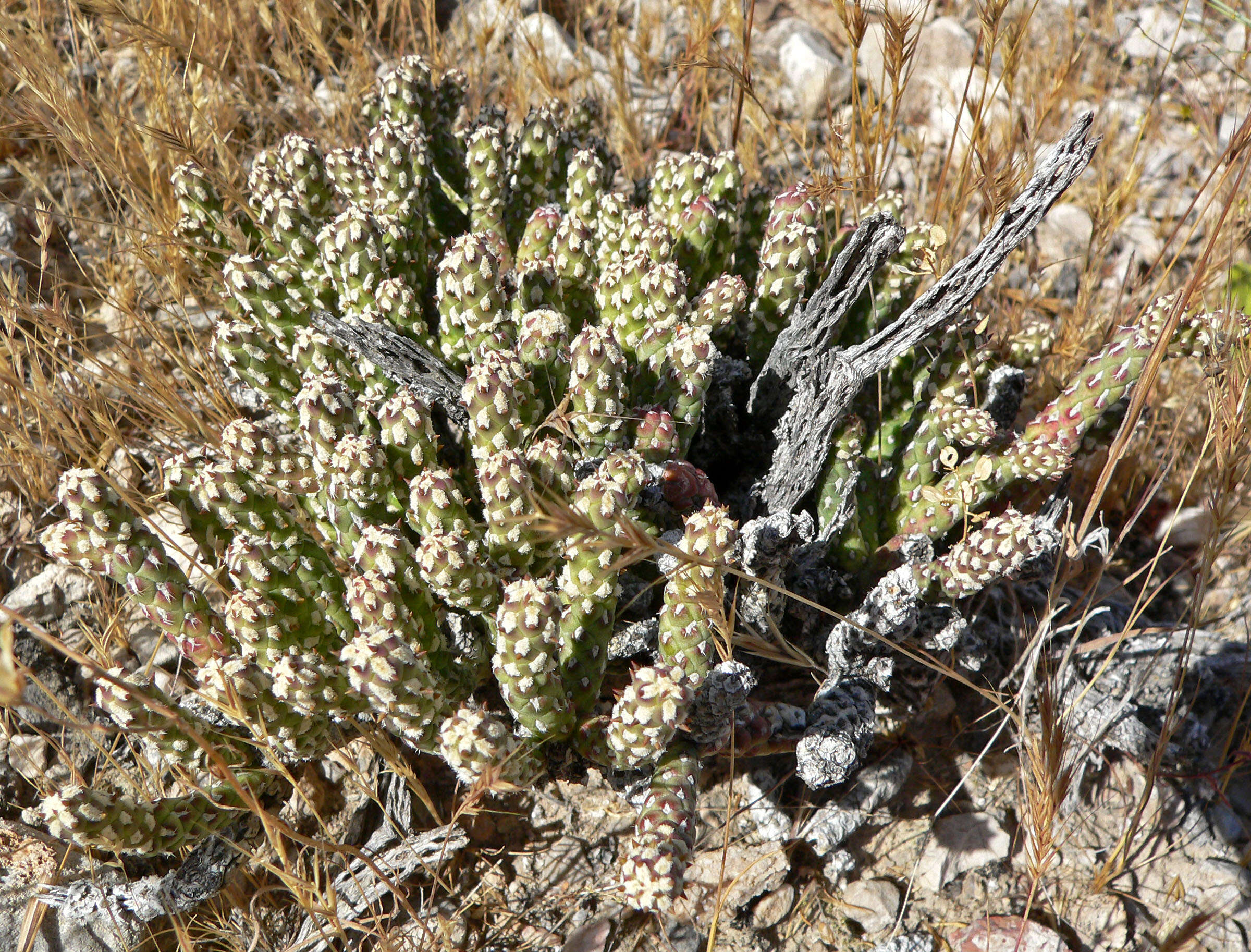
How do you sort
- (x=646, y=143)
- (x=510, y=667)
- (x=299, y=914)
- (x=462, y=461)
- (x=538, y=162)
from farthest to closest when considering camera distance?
(x=646, y=143) → (x=538, y=162) → (x=462, y=461) → (x=299, y=914) → (x=510, y=667)

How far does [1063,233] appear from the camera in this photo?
13.0ft

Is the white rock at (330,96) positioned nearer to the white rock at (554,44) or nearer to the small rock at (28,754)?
the white rock at (554,44)

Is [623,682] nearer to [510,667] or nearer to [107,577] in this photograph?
[510,667]

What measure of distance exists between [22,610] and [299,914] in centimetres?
134

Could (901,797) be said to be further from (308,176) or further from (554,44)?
(554,44)

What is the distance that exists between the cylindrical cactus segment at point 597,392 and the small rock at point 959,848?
1.41 meters

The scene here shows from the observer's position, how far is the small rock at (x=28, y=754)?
2.33 metres

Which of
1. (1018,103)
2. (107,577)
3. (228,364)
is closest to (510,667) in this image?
(228,364)

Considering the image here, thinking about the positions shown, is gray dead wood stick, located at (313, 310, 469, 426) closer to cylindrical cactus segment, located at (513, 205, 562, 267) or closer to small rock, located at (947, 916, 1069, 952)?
cylindrical cactus segment, located at (513, 205, 562, 267)

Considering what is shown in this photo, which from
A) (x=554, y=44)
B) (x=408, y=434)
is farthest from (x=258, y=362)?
(x=554, y=44)

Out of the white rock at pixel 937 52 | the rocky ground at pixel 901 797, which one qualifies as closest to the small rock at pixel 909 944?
the rocky ground at pixel 901 797

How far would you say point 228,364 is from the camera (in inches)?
94.2

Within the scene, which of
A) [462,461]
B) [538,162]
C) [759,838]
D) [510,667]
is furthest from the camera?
[538,162]

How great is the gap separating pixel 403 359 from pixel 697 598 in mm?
1053
